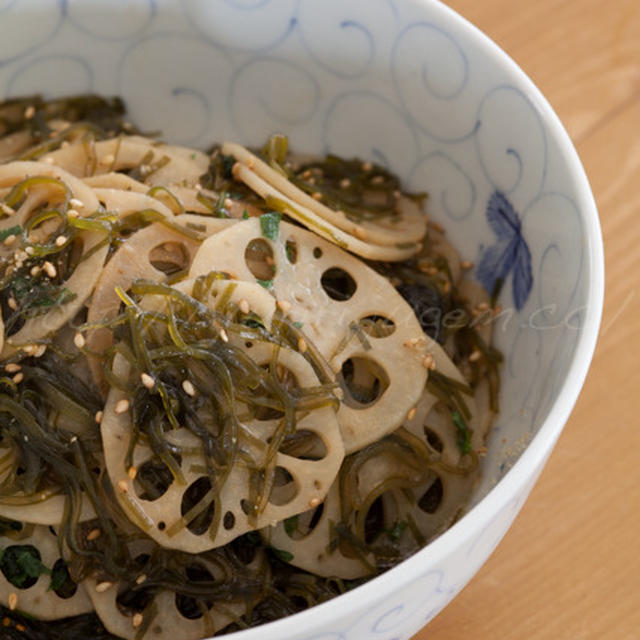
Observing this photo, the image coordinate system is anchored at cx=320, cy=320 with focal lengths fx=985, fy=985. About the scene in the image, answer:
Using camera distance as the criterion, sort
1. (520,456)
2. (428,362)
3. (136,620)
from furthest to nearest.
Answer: (428,362)
(136,620)
(520,456)

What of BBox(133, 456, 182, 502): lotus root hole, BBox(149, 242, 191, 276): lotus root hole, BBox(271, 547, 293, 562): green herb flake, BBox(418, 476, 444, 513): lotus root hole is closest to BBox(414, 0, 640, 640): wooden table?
BBox(418, 476, 444, 513): lotus root hole

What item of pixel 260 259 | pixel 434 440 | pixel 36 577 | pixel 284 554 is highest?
pixel 260 259

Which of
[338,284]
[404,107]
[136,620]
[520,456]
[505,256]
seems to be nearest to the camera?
[520,456]

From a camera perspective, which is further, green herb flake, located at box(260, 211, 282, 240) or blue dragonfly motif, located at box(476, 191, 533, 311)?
blue dragonfly motif, located at box(476, 191, 533, 311)

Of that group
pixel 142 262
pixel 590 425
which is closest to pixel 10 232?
pixel 142 262

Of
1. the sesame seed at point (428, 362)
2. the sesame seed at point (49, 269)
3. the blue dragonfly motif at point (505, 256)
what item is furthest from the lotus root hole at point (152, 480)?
the blue dragonfly motif at point (505, 256)

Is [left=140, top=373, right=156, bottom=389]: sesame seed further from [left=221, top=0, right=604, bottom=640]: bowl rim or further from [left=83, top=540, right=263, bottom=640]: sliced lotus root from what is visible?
[left=221, top=0, right=604, bottom=640]: bowl rim

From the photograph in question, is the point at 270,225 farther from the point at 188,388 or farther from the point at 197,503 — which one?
the point at 197,503
